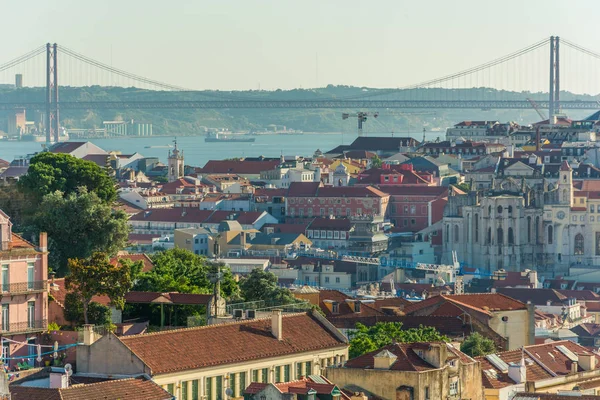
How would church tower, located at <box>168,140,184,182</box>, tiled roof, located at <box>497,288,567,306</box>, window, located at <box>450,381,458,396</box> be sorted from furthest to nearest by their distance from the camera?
church tower, located at <box>168,140,184,182</box> → tiled roof, located at <box>497,288,567,306</box> → window, located at <box>450,381,458,396</box>

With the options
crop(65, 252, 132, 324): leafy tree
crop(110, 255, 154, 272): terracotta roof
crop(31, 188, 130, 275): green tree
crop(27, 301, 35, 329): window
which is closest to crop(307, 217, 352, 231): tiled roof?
crop(110, 255, 154, 272): terracotta roof

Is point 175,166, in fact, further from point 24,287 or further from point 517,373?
point 517,373

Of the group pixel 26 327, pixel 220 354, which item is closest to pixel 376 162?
pixel 26 327

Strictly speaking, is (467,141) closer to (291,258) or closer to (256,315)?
(291,258)

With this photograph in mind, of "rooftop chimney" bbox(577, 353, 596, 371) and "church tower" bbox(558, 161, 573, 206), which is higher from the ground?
"church tower" bbox(558, 161, 573, 206)

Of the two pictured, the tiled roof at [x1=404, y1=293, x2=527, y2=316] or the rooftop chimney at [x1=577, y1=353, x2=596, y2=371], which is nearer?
the rooftop chimney at [x1=577, y1=353, x2=596, y2=371]

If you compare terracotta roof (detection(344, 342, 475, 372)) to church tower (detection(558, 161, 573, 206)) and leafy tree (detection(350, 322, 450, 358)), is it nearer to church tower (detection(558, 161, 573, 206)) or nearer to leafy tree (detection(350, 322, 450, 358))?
leafy tree (detection(350, 322, 450, 358))

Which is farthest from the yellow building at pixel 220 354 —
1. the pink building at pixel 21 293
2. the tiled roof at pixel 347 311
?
the tiled roof at pixel 347 311
